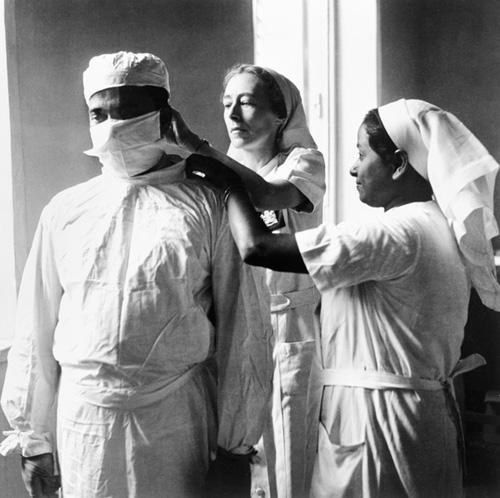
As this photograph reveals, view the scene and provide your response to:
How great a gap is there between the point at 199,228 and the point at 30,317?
0.39 m

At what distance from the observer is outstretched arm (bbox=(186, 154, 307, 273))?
1.31 metres

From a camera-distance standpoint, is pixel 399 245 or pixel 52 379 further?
pixel 52 379

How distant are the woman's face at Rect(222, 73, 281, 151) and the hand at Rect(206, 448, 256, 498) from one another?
0.99 meters

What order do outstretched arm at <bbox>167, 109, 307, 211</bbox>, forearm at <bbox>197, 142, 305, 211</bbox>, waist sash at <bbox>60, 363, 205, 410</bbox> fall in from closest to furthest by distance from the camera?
waist sash at <bbox>60, 363, 205, 410</bbox> → outstretched arm at <bbox>167, 109, 307, 211</bbox> → forearm at <bbox>197, 142, 305, 211</bbox>

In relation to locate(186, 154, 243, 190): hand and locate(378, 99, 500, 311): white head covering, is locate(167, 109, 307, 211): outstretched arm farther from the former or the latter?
locate(378, 99, 500, 311): white head covering

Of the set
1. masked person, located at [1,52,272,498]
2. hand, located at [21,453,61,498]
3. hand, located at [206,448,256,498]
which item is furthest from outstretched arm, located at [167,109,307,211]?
hand, located at [21,453,61,498]

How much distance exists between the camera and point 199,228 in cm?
136

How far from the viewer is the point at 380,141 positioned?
4.64 ft

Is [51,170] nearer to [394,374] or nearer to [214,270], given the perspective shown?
[214,270]

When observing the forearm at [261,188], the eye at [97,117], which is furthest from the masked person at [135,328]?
the forearm at [261,188]

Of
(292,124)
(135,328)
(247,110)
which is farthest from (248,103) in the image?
(135,328)

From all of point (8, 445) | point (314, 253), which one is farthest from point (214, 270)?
point (8, 445)

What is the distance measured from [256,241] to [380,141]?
13.6 inches

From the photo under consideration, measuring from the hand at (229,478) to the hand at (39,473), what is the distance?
319 millimetres
